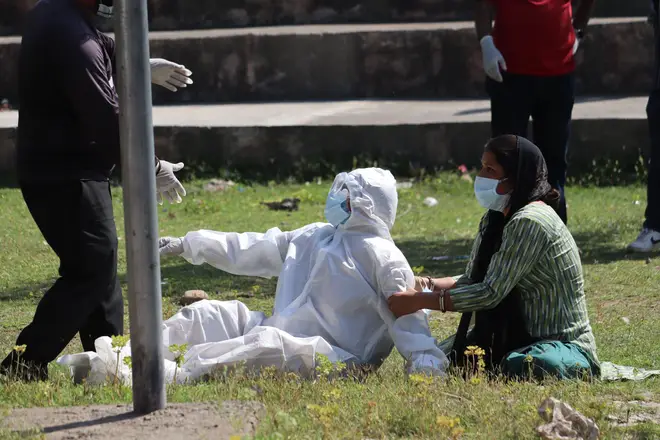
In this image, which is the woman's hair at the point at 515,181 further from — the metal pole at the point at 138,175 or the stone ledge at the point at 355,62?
the stone ledge at the point at 355,62

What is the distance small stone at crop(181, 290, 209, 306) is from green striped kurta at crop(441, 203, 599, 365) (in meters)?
2.21

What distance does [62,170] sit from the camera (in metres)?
4.87

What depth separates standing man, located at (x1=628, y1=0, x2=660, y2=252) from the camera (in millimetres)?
7727

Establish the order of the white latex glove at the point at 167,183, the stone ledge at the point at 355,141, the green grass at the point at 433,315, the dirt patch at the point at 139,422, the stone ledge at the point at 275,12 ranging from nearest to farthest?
1. the dirt patch at the point at 139,422
2. the green grass at the point at 433,315
3. the white latex glove at the point at 167,183
4. the stone ledge at the point at 355,141
5. the stone ledge at the point at 275,12

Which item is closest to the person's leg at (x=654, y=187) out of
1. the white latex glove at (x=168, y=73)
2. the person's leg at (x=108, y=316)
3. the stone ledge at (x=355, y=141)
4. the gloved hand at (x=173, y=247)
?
the stone ledge at (x=355, y=141)

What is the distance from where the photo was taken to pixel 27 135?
4.92 metres

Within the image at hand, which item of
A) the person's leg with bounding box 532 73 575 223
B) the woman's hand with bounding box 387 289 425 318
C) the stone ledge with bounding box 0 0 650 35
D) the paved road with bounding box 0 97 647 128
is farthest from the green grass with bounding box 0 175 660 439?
the stone ledge with bounding box 0 0 650 35

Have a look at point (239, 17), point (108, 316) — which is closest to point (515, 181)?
point (108, 316)

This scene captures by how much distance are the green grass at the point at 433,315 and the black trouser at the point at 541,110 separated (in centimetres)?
66

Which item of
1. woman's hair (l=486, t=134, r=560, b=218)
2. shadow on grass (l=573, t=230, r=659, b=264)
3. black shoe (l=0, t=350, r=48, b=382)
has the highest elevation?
woman's hair (l=486, t=134, r=560, b=218)

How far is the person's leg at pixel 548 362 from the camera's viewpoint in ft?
15.3

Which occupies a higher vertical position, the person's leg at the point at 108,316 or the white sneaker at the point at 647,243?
the person's leg at the point at 108,316

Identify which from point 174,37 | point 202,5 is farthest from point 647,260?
point 202,5

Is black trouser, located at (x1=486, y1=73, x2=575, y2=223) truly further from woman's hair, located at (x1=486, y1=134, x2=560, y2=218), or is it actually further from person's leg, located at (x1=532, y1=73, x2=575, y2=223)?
woman's hair, located at (x1=486, y1=134, x2=560, y2=218)
